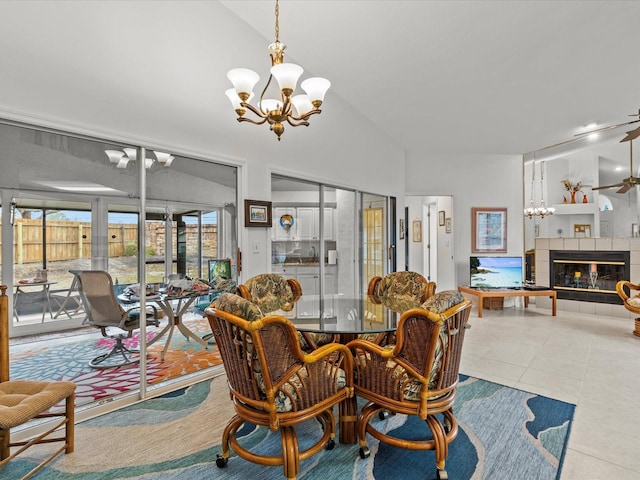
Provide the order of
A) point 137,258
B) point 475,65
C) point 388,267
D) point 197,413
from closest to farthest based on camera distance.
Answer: point 197,413, point 137,258, point 475,65, point 388,267

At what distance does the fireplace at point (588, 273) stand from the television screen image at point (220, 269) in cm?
595

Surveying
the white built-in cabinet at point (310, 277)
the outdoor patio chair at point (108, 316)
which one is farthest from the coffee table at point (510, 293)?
the outdoor patio chair at point (108, 316)

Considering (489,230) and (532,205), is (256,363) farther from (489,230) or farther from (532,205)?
(532,205)

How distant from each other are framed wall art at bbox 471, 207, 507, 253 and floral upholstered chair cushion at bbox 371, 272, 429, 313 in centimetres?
439

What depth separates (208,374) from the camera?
10.4ft

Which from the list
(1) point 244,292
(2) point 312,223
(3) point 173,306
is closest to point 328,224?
(2) point 312,223

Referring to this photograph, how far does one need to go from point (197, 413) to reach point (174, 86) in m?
2.60

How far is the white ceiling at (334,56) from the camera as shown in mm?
2260

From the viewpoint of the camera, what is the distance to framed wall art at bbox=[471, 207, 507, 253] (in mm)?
6820

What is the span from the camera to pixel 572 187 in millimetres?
6195

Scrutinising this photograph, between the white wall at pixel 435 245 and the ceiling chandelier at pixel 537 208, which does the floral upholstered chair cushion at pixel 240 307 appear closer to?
the white wall at pixel 435 245

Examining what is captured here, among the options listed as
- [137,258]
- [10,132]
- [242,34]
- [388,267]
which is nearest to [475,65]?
[242,34]

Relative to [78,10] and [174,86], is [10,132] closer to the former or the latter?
[78,10]

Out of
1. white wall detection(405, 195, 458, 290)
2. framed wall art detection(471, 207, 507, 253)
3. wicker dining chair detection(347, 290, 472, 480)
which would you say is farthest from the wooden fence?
framed wall art detection(471, 207, 507, 253)
